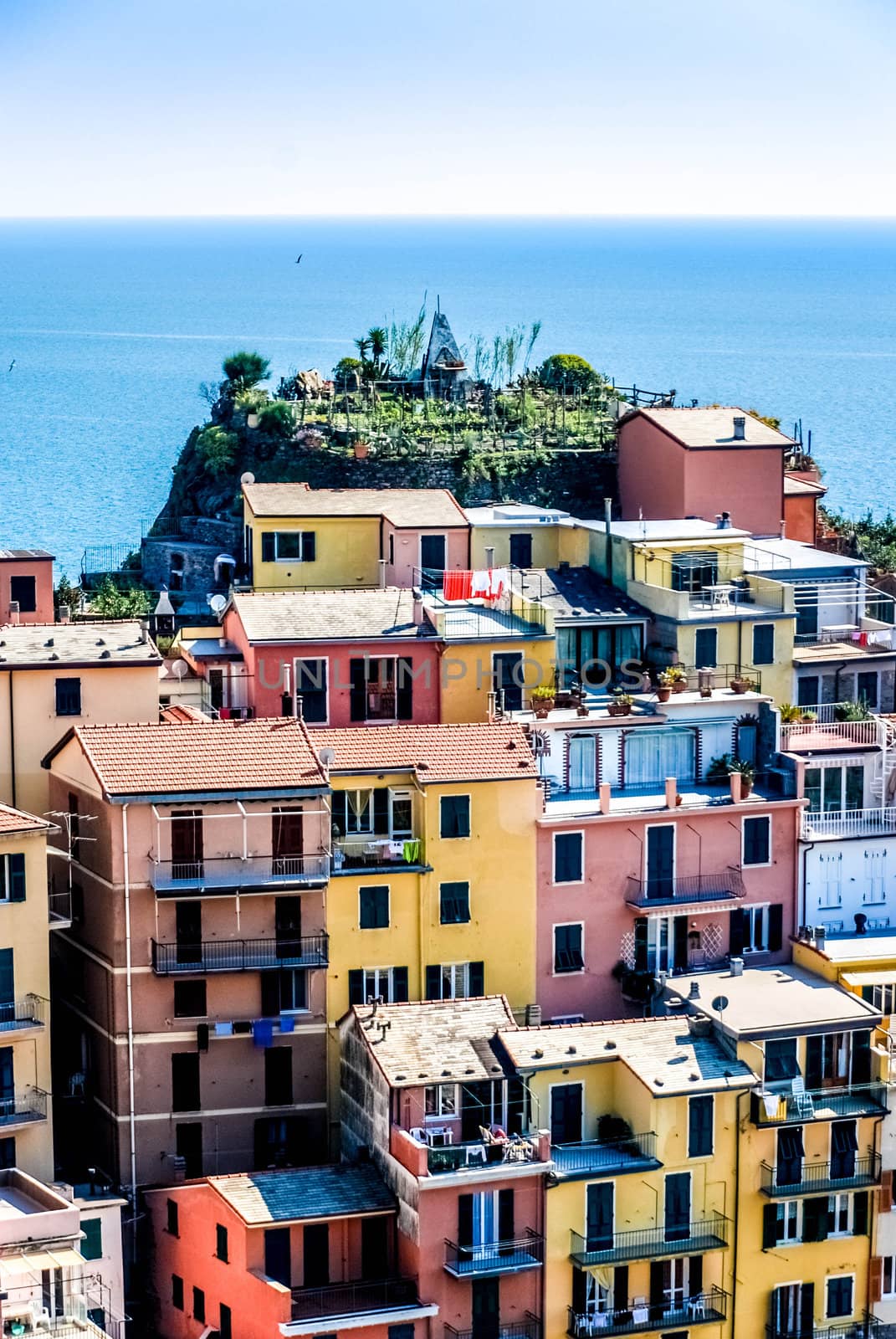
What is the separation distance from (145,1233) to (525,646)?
508 inches

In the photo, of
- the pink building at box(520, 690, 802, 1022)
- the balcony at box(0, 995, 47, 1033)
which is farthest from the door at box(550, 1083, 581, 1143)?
the balcony at box(0, 995, 47, 1033)

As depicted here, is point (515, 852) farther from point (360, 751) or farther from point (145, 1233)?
point (145, 1233)

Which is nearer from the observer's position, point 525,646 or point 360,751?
point 360,751

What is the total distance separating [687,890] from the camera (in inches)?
1794

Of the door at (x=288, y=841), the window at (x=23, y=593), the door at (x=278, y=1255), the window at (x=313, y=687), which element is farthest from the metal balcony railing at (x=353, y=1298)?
the window at (x=23, y=593)

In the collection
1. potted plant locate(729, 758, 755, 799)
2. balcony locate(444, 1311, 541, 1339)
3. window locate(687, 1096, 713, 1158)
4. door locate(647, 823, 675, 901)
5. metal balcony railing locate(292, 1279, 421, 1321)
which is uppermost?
A: potted plant locate(729, 758, 755, 799)

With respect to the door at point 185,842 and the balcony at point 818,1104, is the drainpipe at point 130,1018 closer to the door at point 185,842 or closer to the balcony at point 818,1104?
the door at point 185,842

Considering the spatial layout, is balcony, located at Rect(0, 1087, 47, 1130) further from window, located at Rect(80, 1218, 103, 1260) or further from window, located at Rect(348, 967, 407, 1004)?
window, located at Rect(348, 967, 407, 1004)

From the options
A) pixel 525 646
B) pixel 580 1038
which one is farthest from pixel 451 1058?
pixel 525 646

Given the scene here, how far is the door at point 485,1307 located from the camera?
1581 inches

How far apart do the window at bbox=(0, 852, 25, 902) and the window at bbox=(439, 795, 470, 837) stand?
22.0ft

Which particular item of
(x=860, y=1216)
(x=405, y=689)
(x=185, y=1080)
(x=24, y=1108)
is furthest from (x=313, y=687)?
(x=860, y=1216)

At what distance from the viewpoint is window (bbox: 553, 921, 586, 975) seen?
146 feet

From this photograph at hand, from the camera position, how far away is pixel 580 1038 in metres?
41.9
